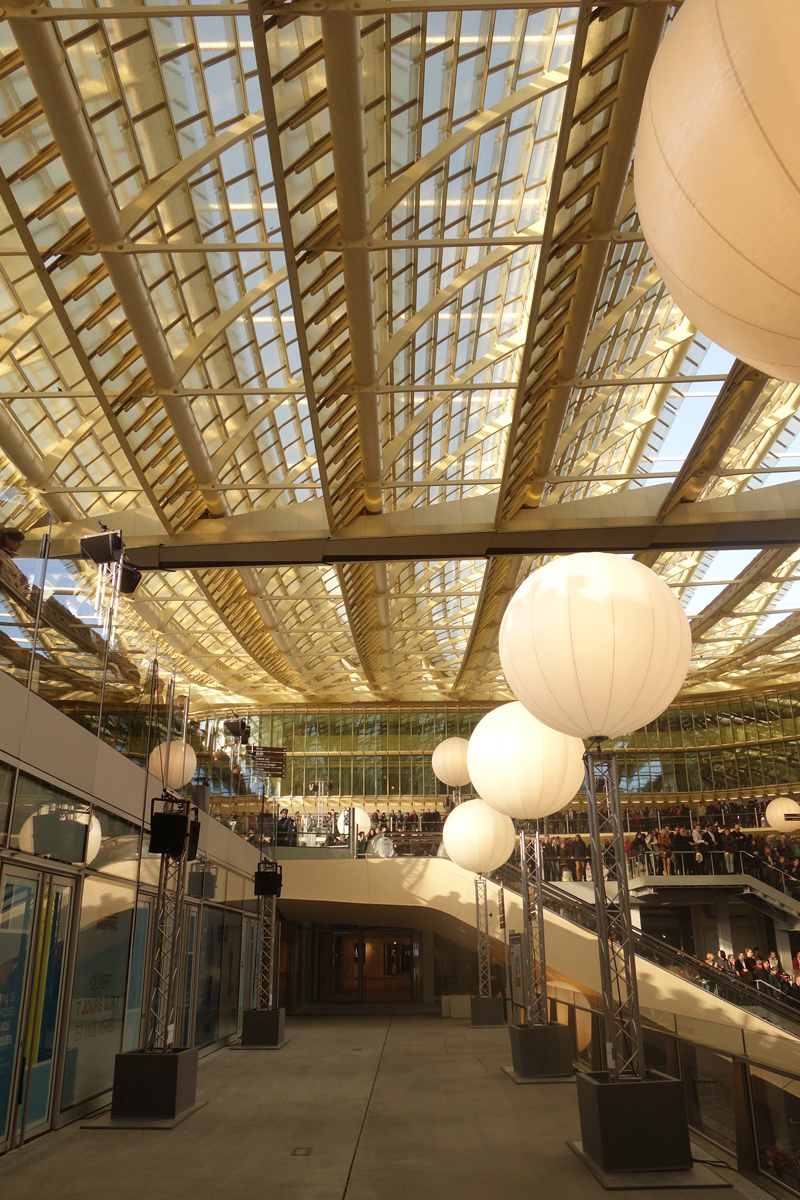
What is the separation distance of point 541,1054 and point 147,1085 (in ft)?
17.5

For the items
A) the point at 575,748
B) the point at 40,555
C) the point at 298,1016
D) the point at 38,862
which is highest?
the point at 40,555

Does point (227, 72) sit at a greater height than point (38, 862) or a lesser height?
greater

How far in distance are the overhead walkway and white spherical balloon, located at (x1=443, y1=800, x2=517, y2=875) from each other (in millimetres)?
3243

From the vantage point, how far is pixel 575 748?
9992 mm

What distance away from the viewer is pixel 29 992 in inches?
337

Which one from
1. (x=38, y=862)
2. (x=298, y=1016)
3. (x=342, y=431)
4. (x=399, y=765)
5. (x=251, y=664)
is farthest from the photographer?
(x=399, y=765)

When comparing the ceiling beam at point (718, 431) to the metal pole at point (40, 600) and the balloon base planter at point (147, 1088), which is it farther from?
the balloon base planter at point (147, 1088)

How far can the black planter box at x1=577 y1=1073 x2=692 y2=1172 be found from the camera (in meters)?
6.93

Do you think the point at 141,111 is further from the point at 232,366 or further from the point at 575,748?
the point at 575,748

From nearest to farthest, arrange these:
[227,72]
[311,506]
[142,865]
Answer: [227,72] → [142,865] → [311,506]

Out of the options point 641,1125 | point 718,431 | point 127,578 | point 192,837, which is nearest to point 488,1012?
point 192,837

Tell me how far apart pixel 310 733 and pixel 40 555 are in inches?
1590

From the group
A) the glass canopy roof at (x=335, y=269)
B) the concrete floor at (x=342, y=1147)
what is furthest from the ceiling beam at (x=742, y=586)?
the concrete floor at (x=342, y=1147)

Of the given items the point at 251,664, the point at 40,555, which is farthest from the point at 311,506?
the point at 251,664
